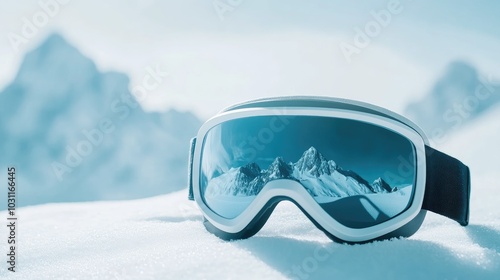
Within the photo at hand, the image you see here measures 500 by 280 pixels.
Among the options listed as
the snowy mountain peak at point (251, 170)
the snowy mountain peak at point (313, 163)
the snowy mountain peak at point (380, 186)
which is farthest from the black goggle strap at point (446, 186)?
the snowy mountain peak at point (251, 170)

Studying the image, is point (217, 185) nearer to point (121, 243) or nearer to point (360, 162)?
point (121, 243)

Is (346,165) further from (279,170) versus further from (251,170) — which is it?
(251,170)

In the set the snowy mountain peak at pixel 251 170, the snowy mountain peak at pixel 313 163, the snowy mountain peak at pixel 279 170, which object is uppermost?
the snowy mountain peak at pixel 313 163

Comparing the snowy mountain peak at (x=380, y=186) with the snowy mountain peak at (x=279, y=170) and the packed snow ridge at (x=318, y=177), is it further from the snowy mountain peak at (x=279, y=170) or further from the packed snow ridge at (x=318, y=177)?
the snowy mountain peak at (x=279, y=170)

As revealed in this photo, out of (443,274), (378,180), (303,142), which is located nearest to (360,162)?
(378,180)

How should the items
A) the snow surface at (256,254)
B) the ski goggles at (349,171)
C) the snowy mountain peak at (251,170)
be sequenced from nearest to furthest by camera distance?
the snow surface at (256,254), the ski goggles at (349,171), the snowy mountain peak at (251,170)

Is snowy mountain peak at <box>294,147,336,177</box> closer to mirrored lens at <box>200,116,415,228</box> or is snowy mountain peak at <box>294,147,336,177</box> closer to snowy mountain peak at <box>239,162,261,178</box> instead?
mirrored lens at <box>200,116,415,228</box>

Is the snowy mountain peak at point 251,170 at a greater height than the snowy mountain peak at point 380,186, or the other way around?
the snowy mountain peak at point 380,186

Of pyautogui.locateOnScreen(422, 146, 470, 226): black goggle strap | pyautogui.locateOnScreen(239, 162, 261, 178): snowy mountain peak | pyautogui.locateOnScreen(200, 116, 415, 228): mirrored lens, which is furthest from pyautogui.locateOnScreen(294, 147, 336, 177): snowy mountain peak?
pyautogui.locateOnScreen(422, 146, 470, 226): black goggle strap
